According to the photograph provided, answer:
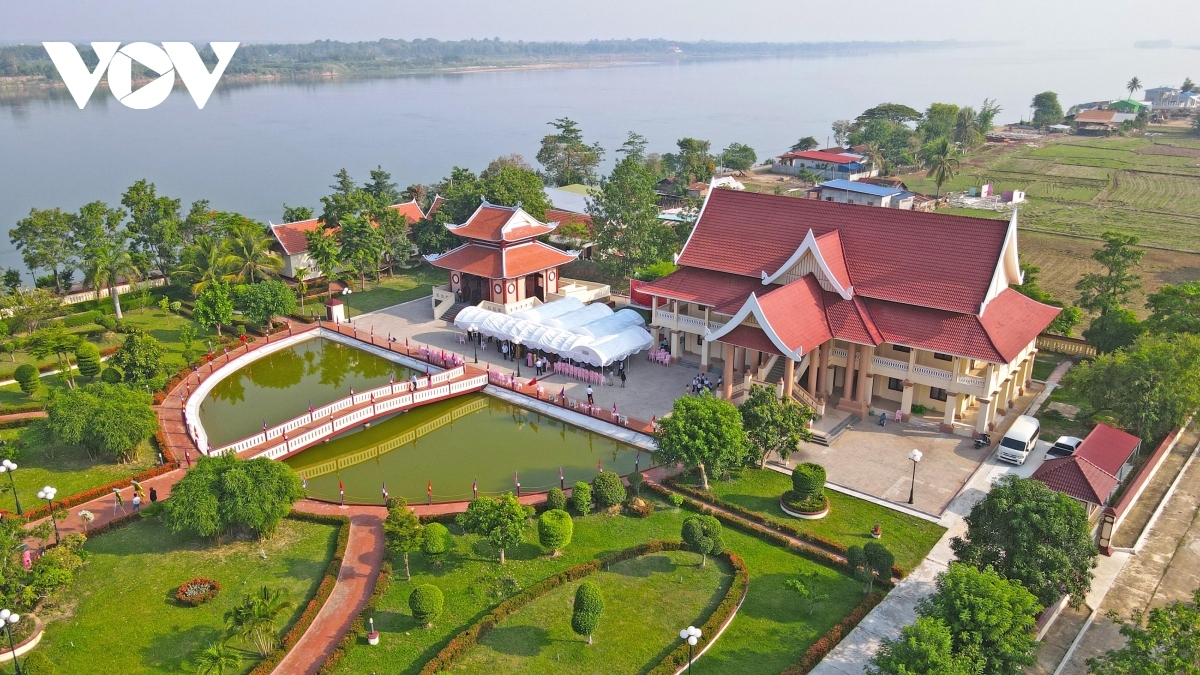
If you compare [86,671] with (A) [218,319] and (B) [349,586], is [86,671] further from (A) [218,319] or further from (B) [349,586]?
(A) [218,319]

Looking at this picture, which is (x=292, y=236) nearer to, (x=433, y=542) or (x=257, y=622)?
(x=433, y=542)

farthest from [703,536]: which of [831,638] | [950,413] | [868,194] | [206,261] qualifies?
[868,194]

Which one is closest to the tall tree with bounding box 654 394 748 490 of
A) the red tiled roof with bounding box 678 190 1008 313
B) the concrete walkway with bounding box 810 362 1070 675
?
the concrete walkway with bounding box 810 362 1070 675

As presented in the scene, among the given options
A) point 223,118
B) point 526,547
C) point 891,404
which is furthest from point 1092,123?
point 223,118

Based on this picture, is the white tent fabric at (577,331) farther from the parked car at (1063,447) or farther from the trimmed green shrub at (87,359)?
the parked car at (1063,447)

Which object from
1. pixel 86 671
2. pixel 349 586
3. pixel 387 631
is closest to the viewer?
pixel 86 671

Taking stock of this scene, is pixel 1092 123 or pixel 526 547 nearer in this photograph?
pixel 526 547

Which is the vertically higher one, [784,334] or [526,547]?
[784,334]

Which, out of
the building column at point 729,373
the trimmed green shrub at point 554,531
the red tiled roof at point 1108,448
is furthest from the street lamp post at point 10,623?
the red tiled roof at point 1108,448
